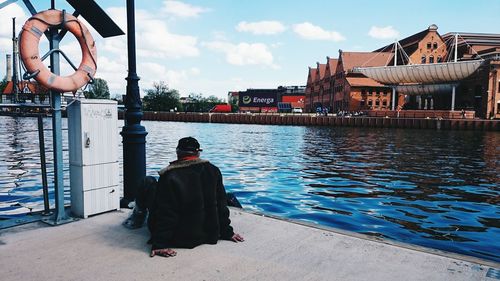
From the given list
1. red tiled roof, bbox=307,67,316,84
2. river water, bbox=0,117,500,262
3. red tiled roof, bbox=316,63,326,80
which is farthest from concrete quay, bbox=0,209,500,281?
red tiled roof, bbox=307,67,316,84

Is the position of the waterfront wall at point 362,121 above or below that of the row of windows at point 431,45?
below

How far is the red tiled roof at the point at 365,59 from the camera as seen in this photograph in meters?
77.6

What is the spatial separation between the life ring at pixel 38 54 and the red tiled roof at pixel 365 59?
7659 centimetres

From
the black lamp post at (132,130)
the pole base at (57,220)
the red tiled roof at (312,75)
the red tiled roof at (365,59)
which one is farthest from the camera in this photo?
the red tiled roof at (312,75)

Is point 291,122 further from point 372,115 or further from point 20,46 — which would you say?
point 20,46

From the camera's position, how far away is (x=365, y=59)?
3108 inches

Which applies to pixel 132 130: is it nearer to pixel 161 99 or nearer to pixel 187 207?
pixel 187 207

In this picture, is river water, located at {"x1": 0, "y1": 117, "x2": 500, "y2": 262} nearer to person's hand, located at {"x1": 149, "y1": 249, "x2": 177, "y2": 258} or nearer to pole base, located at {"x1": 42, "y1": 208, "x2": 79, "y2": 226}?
pole base, located at {"x1": 42, "y1": 208, "x2": 79, "y2": 226}

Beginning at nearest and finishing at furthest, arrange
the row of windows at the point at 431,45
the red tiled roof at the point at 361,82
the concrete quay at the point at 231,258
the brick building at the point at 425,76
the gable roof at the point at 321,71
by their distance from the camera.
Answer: the concrete quay at the point at 231,258 → the brick building at the point at 425,76 → the row of windows at the point at 431,45 → the red tiled roof at the point at 361,82 → the gable roof at the point at 321,71

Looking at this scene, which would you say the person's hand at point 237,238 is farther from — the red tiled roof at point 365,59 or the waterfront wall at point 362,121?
the red tiled roof at point 365,59

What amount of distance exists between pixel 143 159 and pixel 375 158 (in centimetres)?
1607

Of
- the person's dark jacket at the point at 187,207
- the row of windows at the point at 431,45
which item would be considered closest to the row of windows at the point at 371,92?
the row of windows at the point at 431,45

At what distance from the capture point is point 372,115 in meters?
59.1

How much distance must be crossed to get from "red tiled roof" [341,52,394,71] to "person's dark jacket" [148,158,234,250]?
253 ft
